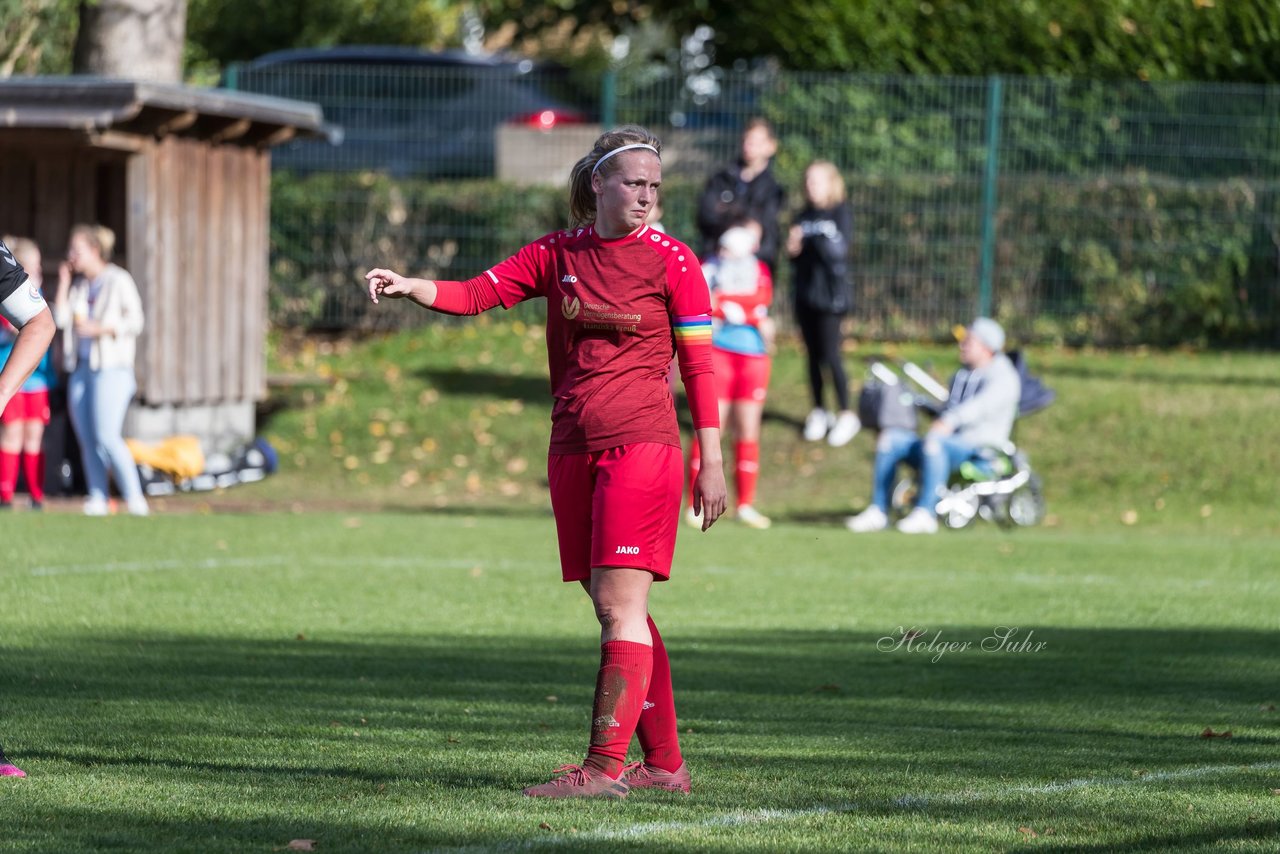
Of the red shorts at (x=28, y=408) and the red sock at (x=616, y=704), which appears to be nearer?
the red sock at (x=616, y=704)

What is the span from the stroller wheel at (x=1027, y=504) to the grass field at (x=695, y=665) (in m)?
0.37

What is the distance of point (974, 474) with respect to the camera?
47.8 ft

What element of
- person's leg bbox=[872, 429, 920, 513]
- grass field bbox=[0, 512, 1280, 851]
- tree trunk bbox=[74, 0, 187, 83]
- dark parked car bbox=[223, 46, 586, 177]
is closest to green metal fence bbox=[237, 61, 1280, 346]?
dark parked car bbox=[223, 46, 586, 177]

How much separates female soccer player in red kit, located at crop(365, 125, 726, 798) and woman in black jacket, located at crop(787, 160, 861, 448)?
432 inches

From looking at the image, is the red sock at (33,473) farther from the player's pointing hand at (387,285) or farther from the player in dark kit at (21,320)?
the player's pointing hand at (387,285)

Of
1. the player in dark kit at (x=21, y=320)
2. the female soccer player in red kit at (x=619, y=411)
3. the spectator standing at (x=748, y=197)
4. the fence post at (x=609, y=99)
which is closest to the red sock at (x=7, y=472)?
the spectator standing at (x=748, y=197)

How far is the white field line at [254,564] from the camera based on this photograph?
10.8m

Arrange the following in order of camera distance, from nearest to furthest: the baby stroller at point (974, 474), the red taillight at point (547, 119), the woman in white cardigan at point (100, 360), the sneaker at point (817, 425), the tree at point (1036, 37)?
1. the woman in white cardigan at point (100, 360)
2. the baby stroller at point (974, 474)
3. the sneaker at point (817, 425)
4. the red taillight at point (547, 119)
5. the tree at point (1036, 37)

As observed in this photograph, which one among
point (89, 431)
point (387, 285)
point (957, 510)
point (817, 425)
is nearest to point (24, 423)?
point (89, 431)

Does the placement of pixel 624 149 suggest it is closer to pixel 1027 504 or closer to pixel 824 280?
pixel 1027 504

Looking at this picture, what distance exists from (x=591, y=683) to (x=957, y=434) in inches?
283

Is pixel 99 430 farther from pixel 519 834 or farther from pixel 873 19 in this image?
pixel 873 19

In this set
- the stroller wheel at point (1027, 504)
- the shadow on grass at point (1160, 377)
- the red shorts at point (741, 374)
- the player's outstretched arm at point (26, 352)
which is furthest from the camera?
the shadow on grass at point (1160, 377)

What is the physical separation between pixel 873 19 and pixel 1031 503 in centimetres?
935
